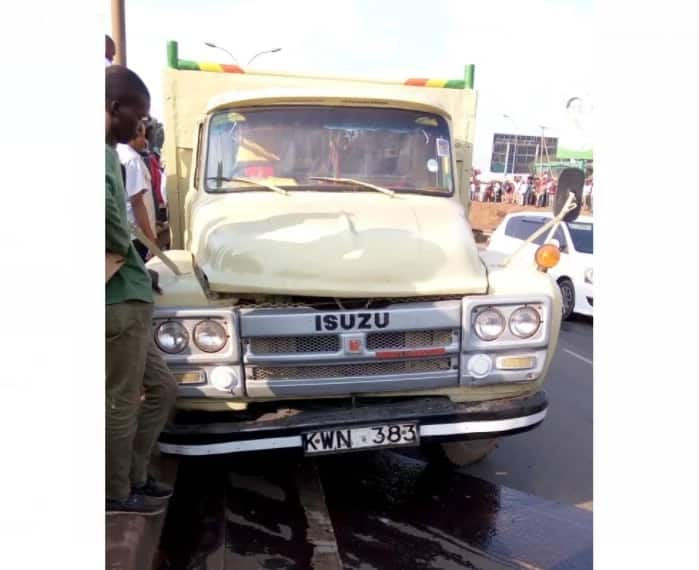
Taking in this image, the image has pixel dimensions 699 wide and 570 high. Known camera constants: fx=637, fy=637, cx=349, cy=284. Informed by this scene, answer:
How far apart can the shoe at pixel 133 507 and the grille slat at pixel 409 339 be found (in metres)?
1.26

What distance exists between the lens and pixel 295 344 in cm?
324

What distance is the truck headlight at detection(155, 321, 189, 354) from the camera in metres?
3.16

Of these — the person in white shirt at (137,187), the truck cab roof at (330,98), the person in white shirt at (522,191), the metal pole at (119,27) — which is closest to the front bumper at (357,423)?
the person in white shirt at (137,187)

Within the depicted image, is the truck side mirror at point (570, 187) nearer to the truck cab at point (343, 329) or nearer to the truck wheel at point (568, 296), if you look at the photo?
the truck cab at point (343, 329)

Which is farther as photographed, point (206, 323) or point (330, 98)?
point (330, 98)

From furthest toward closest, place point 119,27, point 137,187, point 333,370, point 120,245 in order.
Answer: point 119,27, point 137,187, point 333,370, point 120,245

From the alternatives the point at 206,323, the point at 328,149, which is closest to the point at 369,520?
the point at 206,323

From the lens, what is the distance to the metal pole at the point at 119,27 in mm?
7172

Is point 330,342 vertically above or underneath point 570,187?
underneath

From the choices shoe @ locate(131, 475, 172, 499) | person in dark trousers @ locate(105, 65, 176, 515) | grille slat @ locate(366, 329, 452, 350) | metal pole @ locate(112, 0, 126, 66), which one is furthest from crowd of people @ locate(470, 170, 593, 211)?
person in dark trousers @ locate(105, 65, 176, 515)

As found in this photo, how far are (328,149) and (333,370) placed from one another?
160cm

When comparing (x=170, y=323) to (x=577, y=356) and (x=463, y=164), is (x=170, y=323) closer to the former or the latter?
(x=463, y=164)

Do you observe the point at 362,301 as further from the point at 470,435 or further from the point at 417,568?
the point at 417,568

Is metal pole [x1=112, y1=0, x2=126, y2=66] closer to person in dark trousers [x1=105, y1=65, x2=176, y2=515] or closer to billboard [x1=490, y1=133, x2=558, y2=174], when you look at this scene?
person in dark trousers [x1=105, y1=65, x2=176, y2=515]
